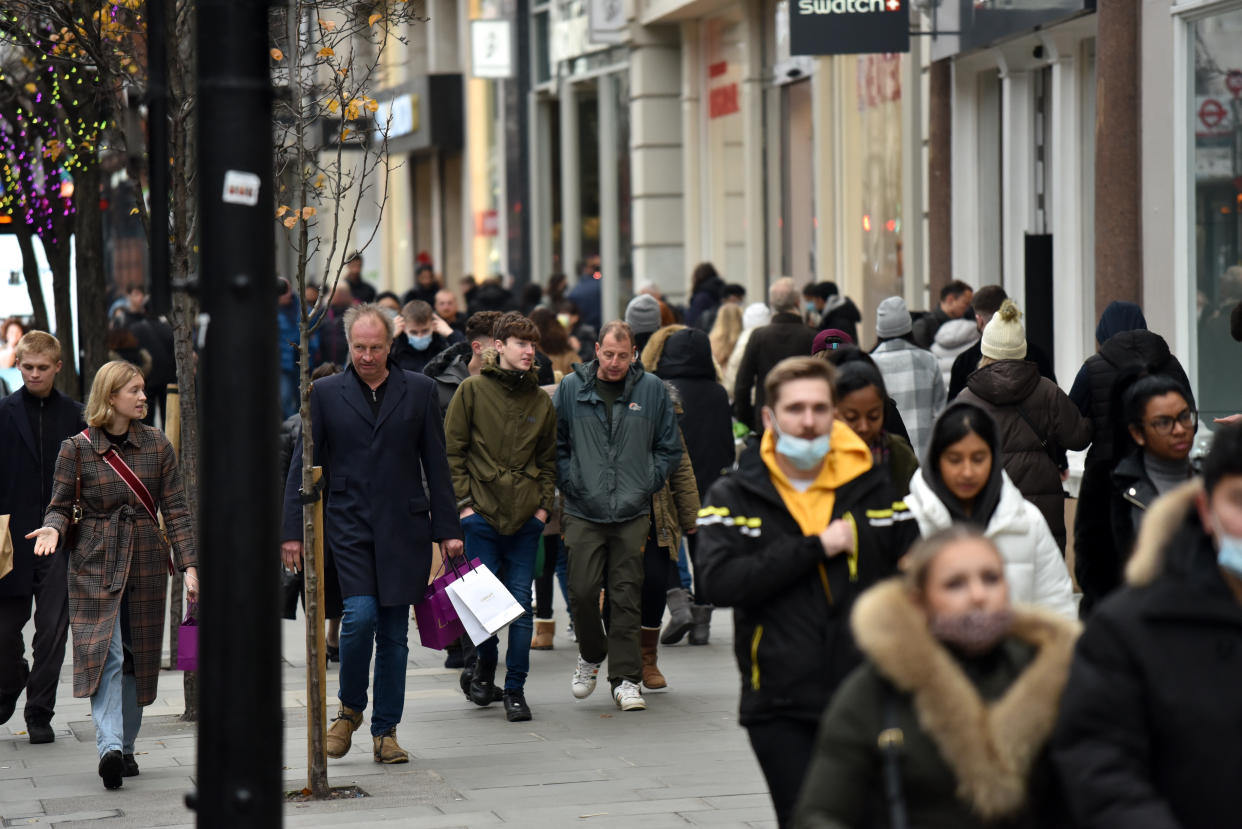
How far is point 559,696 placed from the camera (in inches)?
380

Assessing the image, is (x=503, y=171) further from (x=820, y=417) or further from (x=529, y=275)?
(x=820, y=417)

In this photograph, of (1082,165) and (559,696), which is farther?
(1082,165)

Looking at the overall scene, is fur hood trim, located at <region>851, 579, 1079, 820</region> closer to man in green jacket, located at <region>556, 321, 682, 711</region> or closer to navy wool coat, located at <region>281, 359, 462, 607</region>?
navy wool coat, located at <region>281, 359, 462, 607</region>

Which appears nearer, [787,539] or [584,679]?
[787,539]

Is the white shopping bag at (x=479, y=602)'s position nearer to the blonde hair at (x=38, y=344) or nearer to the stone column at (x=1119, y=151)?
the blonde hair at (x=38, y=344)

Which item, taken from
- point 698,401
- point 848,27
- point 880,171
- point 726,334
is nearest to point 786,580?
point 698,401

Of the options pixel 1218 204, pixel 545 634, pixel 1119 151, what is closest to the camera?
pixel 545 634

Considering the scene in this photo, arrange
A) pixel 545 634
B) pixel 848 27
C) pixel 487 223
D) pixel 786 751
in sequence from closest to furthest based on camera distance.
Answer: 1. pixel 786 751
2. pixel 545 634
3. pixel 848 27
4. pixel 487 223

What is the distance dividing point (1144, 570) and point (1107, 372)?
565 centimetres

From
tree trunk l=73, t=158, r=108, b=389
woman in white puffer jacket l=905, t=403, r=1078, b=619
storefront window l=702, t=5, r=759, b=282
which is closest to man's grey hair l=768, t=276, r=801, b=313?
tree trunk l=73, t=158, r=108, b=389

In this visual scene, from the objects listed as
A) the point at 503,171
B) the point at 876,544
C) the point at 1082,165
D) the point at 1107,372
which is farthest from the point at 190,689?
the point at 503,171

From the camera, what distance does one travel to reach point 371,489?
26.0 feet

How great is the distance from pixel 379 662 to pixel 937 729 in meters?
4.73

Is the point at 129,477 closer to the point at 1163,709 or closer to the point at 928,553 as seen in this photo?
the point at 928,553
